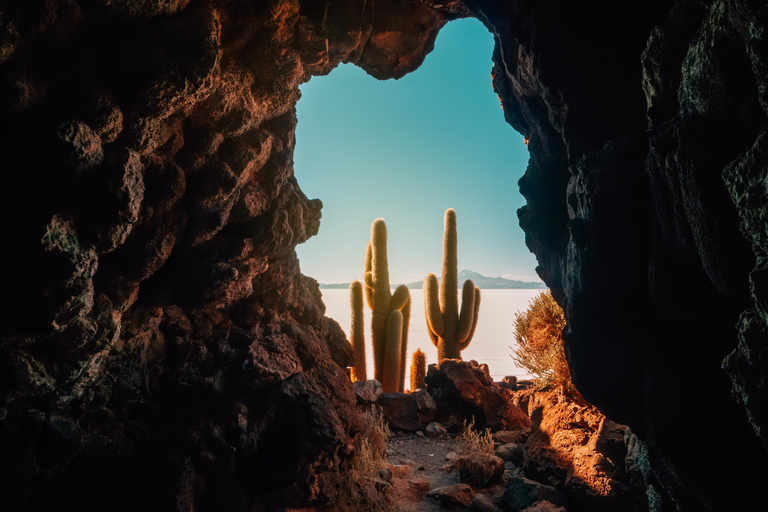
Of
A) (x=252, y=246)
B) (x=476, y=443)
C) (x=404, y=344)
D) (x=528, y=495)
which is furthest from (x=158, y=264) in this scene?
(x=404, y=344)

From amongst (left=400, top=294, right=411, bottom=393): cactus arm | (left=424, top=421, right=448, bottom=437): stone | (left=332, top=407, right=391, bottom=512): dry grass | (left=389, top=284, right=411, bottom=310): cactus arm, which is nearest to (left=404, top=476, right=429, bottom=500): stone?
(left=332, top=407, right=391, bottom=512): dry grass

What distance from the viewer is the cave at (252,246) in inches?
92.7

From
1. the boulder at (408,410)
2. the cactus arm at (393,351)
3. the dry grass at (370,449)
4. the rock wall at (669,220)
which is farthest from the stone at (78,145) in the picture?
the cactus arm at (393,351)

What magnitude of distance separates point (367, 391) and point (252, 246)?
516 cm

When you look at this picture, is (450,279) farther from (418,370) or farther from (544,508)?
(544,508)

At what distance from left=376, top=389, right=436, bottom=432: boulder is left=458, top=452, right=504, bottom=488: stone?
2.75 metres

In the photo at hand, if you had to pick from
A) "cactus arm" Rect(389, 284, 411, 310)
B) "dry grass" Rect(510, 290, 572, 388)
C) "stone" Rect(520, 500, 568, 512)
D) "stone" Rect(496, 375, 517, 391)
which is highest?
"cactus arm" Rect(389, 284, 411, 310)

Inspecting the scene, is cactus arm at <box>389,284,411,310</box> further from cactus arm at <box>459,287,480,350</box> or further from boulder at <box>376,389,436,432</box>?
boulder at <box>376,389,436,432</box>

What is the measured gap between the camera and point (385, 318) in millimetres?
11031

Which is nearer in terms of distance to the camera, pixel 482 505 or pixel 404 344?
pixel 482 505

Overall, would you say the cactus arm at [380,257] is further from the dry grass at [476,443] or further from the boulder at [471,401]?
the dry grass at [476,443]

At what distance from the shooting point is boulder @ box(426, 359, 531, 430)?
8242 millimetres

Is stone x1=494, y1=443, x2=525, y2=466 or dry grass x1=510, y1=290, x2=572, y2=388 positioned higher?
dry grass x1=510, y1=290, x2=572, y2=388

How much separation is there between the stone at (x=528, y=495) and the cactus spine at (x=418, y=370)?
249 inches
